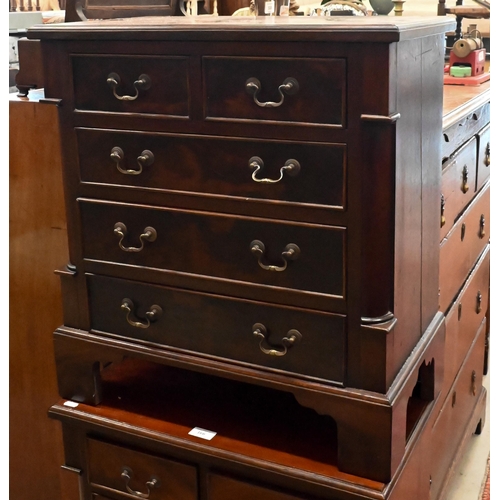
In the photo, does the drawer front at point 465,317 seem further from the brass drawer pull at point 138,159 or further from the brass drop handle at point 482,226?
the brass drawer pull at point 138,159

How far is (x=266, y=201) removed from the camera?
1.11 meters

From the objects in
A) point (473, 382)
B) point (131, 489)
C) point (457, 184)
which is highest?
point (457, 184)

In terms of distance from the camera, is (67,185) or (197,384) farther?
(197,384)

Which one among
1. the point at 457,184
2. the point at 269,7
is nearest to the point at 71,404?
the point at 269,7

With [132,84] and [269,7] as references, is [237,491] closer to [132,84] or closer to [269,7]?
[132,84]

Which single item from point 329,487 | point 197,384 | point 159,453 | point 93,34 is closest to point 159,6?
point 93,34

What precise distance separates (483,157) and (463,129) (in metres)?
0.39

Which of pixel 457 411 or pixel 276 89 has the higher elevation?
pixel 276 89

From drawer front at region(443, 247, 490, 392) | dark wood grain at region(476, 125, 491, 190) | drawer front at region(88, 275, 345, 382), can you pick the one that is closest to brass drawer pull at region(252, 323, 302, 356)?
drawer front at region(88, 275, 345, 382)

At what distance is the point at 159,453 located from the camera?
4.45 feet

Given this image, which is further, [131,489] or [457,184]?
[457,184]

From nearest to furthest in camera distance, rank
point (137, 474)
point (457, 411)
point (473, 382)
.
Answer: point (137, 474) → point (457, 411) → point (473, 382)

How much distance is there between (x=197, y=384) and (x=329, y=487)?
0.43 meters

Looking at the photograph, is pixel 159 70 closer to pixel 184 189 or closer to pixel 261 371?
pixel 184 189
